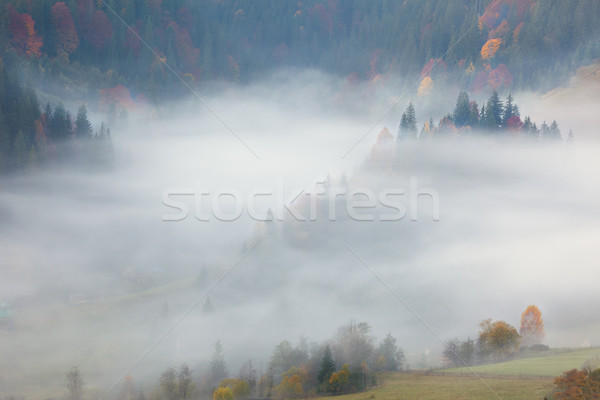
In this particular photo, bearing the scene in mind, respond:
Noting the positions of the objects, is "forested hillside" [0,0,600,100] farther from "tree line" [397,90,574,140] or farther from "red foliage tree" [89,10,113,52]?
"tree line" [397,90,574,140]

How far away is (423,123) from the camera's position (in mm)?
140750

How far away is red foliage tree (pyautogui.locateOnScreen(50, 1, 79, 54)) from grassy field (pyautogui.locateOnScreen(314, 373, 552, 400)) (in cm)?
10753

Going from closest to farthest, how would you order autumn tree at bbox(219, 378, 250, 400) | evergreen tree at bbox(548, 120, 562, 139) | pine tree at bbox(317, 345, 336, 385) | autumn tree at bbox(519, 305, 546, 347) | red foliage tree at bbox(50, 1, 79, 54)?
pine tree at bbox(317, 345, 336, 385) < autumn tree at bbox(219, 378, 250, 400) < autumn tree at bbox(519, 305, 546, 347) < evergreen tree at bbox(548, 120, 562, 139) < red foliage tree at bbox(50, 1, 79, 54)

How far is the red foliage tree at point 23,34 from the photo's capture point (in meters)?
137

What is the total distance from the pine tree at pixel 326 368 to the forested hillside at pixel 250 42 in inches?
3222

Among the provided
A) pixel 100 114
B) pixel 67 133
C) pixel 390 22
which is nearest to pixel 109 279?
pixel 67 133

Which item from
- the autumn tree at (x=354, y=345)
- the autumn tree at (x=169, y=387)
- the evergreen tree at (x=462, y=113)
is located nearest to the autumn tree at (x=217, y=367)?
the autumn tree at (x=169, y=387)

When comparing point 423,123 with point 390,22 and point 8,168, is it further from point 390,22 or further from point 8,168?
point 8,168

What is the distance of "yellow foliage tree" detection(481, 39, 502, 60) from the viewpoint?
145 meters

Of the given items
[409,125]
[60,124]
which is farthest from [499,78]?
[60,124]

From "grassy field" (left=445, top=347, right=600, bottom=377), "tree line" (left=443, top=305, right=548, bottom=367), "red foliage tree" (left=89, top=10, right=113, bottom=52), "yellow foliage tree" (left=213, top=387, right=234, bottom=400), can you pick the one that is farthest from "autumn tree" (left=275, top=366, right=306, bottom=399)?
"red foliage tree" (left=89, top=10, right=113, bottom=52)

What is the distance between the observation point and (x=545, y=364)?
66.7m

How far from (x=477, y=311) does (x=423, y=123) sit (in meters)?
51.2

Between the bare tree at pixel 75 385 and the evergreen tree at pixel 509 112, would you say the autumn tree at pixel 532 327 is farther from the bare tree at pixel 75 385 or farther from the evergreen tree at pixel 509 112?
the bare tree at pixel 75 385
